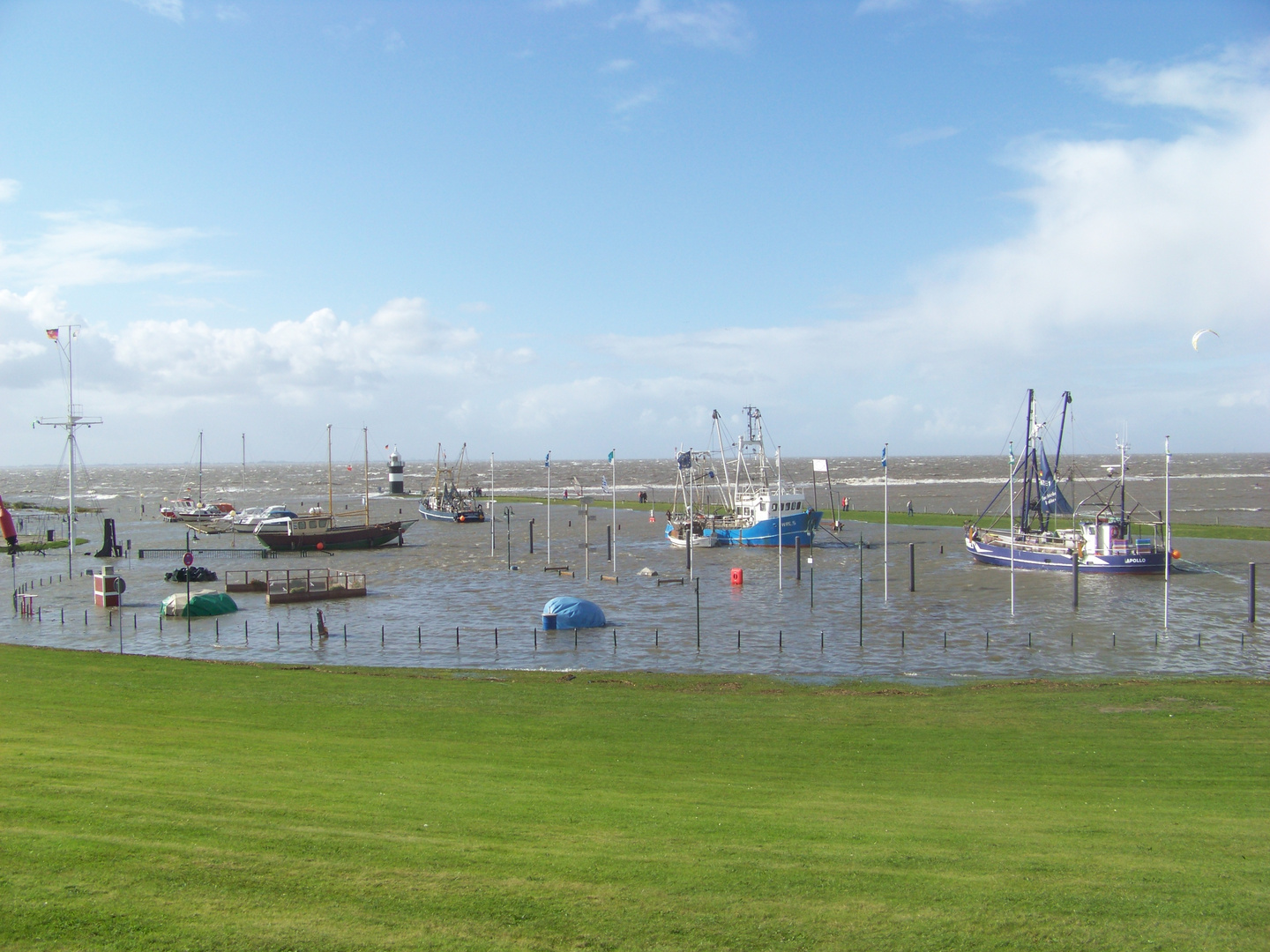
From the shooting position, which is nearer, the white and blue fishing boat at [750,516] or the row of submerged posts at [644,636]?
the row of submerged posts at [644,636]

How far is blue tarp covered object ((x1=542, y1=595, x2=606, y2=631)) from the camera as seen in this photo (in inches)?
1716

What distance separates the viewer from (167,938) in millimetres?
9648

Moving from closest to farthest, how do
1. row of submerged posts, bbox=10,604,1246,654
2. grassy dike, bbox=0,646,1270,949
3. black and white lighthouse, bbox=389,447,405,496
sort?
grassy dike, bbox=0,646,1270,949 → row of submerged posts, bbox=10,604,1246,654 → black and white lighthouse, bbox=389,447,405,496

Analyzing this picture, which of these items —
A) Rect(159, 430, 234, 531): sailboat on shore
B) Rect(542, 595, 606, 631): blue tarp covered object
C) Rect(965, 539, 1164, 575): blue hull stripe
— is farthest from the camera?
Rect(159, 430, 234, 531): sailboat on shore

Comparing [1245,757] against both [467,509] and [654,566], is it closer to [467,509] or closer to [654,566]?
[654,566]

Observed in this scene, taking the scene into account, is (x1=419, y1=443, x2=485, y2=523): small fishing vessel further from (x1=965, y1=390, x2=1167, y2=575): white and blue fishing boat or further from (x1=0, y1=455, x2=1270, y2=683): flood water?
(x1=965, y1=390, x2=1167, y2=575): white and blue fishing boat

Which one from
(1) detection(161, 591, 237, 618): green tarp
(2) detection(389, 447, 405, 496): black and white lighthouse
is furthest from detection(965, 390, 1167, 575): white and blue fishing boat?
(2) detection(389, 447, 405, 496): black and white lighthouse

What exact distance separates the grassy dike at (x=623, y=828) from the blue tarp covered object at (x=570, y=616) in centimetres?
1818

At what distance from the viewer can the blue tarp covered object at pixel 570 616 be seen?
43.6m

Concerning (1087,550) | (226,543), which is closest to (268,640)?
(1087,550)

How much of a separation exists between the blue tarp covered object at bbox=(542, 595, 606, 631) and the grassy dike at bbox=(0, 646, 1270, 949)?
59.6 ft

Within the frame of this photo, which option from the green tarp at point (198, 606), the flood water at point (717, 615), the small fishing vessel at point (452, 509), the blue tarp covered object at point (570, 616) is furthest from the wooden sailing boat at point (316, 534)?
the blue tarp covered object at point (570, 616)

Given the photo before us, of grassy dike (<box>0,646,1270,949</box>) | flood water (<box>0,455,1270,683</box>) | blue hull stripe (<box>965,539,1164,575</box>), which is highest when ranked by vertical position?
grassy dike (<box>0,646,1270,949</box>)

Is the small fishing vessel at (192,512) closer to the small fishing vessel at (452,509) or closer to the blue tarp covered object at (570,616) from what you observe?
the small fishing vessel at (452,509)
